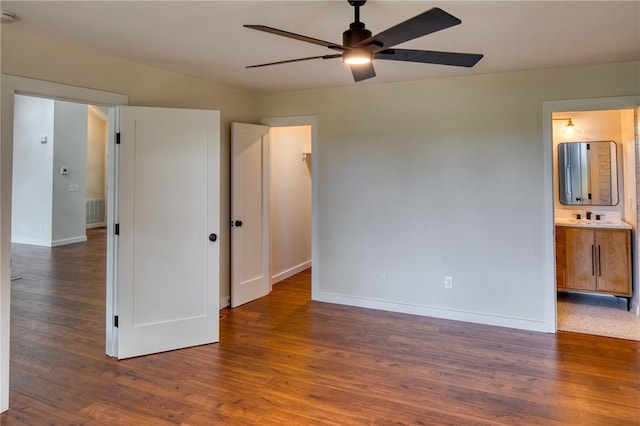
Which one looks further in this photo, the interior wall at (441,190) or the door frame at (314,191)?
the door frame at (314,191)

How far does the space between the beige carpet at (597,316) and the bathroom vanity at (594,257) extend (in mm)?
185

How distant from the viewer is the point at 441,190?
162 inches

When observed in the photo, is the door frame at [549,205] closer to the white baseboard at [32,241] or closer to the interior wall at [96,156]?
the white baseboard at [32,241]

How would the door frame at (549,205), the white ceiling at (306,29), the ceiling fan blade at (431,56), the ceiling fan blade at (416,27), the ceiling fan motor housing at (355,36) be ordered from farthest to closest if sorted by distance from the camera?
1. the door frame at (549,205)
2. the white ceiling at (306,29)
3. the ceiling fan blade at (431,56)
4. the ceiling fan motor housing at (355,36)
5. the ceiling fan blade at (416,27)

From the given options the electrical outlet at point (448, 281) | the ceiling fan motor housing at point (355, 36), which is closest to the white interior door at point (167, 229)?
the ceiling fan motor housing at point (355, 36)

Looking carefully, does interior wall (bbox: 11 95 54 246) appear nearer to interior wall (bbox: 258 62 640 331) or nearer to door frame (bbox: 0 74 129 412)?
interior wall (bbox: 258 62 640 331)

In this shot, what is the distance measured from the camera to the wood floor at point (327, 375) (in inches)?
95.3

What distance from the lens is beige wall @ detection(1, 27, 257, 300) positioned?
267cm

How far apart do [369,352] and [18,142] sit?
958 cm

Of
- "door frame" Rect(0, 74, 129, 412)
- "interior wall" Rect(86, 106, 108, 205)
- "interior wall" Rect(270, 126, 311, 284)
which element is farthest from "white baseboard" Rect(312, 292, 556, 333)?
"interior wall" Rect(86, 106, 108, 205)

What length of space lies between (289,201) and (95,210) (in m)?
7.52

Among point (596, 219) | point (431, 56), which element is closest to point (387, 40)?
point (431, 56)

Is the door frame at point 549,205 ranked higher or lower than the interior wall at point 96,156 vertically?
lower

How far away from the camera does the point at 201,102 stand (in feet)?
13.5
